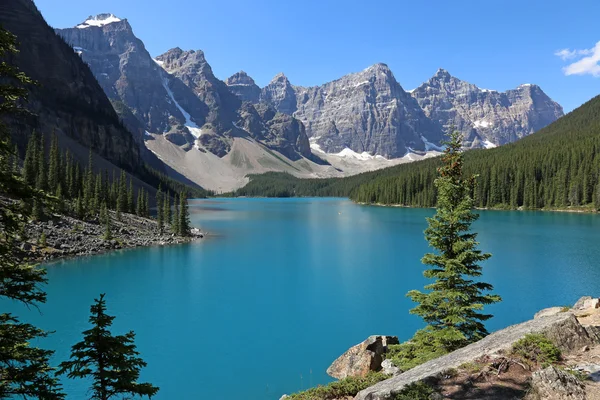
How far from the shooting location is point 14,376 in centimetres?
751

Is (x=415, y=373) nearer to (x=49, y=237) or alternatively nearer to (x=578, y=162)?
(x=49, y=237)

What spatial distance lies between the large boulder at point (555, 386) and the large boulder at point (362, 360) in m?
10.3

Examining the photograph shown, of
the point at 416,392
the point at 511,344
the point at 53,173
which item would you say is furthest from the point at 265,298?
the point at 53,173

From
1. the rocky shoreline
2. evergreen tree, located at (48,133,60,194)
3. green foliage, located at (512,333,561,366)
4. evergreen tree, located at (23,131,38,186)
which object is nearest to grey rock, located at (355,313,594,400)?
green foliage, located at (512,333,561,366)

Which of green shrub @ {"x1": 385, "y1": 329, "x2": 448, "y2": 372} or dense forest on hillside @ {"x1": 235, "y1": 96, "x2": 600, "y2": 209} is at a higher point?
dense forest on hillside @ {"x1": 235, "y1": 96, "x2": 600, "y2": 209}

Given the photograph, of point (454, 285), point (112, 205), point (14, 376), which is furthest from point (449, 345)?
point (112, 205)

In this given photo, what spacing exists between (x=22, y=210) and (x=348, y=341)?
20.0 metres

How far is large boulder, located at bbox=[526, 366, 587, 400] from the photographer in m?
7.44

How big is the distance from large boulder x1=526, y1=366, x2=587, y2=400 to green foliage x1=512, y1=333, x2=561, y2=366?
1.38m

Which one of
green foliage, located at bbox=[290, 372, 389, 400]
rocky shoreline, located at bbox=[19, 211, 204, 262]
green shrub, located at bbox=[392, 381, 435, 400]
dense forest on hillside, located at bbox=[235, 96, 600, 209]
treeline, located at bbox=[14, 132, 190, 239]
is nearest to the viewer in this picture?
green shrub, located at bbox=[392, 381, 435, 400]

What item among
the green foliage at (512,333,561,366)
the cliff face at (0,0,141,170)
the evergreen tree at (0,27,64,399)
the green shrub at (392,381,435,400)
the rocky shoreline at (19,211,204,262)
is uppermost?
the cliff face at (0,0,141,170)

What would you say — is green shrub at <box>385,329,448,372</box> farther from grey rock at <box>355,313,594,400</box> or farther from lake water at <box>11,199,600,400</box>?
lake water at <box>11,199,600,400</box>

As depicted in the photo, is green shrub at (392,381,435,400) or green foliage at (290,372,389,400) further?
green foliage at (290,372,389,400)

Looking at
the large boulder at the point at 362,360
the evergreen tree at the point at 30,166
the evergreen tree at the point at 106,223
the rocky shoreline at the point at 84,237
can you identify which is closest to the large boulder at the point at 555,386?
the large boulder at the point at 362,360
